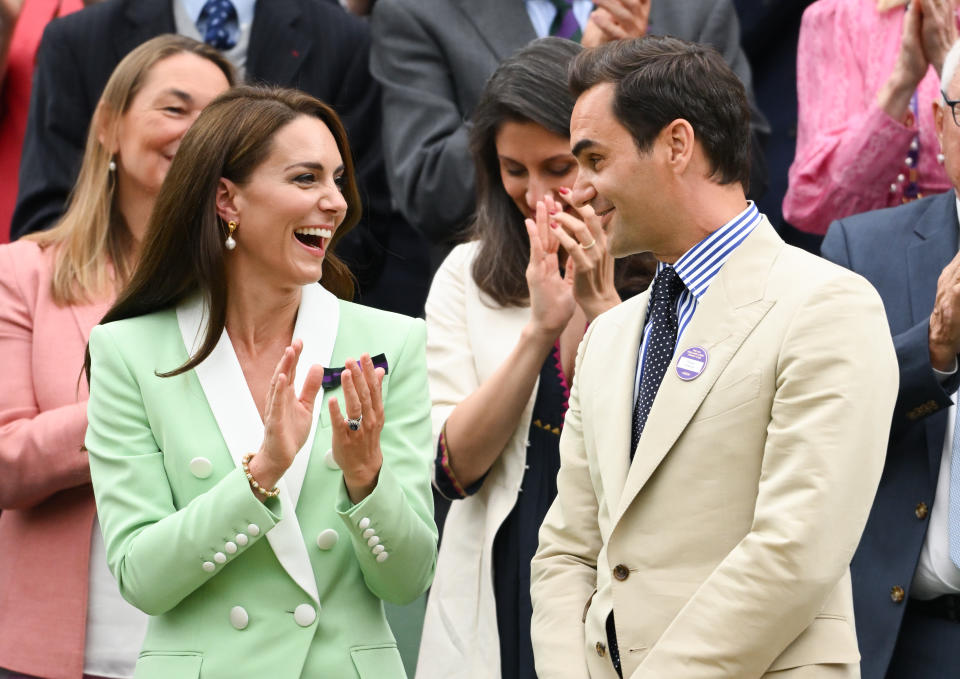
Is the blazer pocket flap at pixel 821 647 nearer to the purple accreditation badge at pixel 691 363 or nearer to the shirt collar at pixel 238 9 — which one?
the purple accreditation badge at pixel 691 363

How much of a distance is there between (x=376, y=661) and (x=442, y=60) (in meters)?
2.65

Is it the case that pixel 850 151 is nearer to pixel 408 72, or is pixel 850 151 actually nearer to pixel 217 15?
pixel 408 72

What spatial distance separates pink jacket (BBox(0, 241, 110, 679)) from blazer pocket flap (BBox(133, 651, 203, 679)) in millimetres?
714

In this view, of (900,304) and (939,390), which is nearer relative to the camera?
(939,390)

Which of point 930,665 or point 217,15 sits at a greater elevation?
point 217,15

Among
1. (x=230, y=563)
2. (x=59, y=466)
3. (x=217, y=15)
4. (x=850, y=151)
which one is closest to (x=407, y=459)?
(x=230, y=563)

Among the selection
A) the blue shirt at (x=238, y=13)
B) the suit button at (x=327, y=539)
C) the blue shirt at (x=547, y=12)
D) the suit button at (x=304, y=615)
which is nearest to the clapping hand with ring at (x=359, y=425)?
the suit button at (x=327, y=539)

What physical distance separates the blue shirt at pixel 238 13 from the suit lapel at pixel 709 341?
2.98 m

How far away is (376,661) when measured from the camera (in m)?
3.43

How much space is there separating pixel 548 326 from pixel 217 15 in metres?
2.19

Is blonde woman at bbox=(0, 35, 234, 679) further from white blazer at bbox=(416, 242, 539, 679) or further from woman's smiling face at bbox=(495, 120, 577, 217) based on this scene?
woman's smiling face at bbox=(495, 120, 577, 217)

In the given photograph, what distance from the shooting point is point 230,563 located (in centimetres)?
343

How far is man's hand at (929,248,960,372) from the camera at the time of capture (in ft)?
11.9

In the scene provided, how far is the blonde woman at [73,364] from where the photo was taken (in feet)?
13.3
